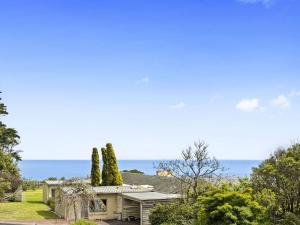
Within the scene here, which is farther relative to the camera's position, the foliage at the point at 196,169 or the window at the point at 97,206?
the window at the point at 97,206

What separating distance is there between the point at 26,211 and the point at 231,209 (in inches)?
997

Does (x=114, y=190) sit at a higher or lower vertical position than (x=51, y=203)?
higher

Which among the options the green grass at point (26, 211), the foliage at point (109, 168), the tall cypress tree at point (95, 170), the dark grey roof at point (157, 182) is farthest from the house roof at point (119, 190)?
the tall cypress tree at point (95, 170)

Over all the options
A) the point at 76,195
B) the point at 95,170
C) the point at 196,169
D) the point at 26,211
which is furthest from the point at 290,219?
the point at 26,211

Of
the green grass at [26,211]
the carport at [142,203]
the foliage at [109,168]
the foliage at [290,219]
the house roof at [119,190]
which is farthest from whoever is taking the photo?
the foliage at [109,168]

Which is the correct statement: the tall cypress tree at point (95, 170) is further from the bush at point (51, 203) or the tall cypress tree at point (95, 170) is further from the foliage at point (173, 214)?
the foliage at point (173, 214)

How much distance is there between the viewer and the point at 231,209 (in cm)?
2242

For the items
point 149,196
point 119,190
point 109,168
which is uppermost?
point 109,168

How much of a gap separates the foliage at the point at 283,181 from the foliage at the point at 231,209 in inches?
67.3

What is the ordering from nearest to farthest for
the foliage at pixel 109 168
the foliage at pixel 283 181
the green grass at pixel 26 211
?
the foliage at pixel 283 181 → the green grass at pixel 26 211 → the foliage at pixel 109 168

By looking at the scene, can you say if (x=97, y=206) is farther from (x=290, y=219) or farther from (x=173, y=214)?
(x=290, y=219)

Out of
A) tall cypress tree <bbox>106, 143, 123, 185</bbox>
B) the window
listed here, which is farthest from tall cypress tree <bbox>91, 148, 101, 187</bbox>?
the window

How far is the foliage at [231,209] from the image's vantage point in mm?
22250

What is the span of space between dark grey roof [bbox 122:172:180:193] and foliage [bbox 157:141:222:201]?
2.57 meters
